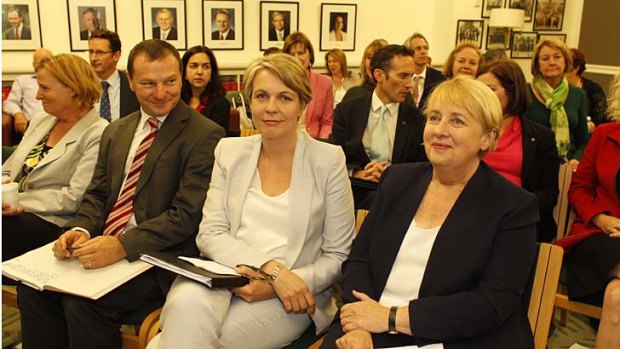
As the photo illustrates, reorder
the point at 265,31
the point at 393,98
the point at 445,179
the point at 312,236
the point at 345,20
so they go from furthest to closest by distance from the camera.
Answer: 1. the point at 345,20
2. the point at 265,31
3. the point at 393,98
4. the point at 312,236
5. the point at 445,179

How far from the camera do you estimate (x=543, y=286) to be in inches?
74.2

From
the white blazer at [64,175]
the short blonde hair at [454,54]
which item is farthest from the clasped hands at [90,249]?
the short blonde hair at [454,54]

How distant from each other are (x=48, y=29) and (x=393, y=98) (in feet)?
13.4

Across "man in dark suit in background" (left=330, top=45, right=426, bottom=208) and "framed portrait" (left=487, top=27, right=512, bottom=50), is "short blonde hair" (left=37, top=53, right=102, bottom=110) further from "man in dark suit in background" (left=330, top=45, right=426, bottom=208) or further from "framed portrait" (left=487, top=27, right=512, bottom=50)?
"framed portrait" (left=487, top=27, right=512, bottom=50)

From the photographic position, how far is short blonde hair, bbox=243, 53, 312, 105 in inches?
84.7

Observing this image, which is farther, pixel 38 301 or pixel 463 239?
pixel 38 301

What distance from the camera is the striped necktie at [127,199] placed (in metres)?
2.46

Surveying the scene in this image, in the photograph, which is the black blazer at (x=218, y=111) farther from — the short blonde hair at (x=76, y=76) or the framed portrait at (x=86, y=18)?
the framed portrait at (x=86, y=18)

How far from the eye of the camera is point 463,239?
5.82ft

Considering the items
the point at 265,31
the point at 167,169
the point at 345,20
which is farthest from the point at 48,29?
the point at 167,169

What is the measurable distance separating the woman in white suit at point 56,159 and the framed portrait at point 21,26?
3255 mm

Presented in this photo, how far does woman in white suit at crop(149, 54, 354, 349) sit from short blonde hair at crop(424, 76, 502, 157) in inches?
20.5

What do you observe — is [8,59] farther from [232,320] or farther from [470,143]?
[470,143]

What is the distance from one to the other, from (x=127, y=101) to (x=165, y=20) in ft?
8.19
